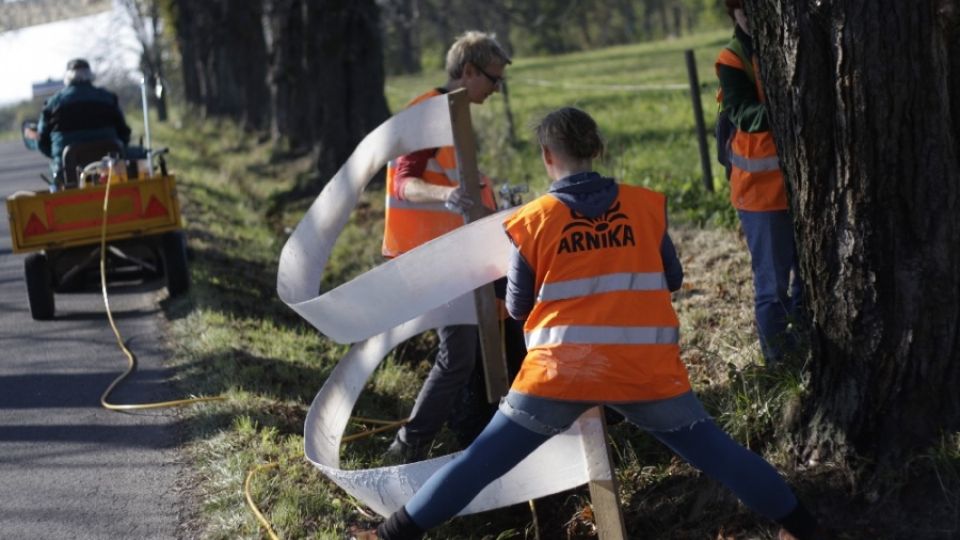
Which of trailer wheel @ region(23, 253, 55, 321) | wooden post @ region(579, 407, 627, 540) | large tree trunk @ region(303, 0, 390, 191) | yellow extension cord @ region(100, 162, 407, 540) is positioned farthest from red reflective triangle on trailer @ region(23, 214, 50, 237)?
wooden post @ region(579, 407, 627, 540)

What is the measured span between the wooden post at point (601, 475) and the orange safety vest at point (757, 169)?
152cm

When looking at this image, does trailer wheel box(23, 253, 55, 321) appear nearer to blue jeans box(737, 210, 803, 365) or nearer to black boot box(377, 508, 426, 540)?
blue jeans box(737, 210, 803, 365)

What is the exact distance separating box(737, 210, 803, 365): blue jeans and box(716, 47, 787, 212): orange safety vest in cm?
6

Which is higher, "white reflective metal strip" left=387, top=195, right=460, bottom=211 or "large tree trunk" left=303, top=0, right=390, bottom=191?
"large tree trunk" left=303, top=0, right=390, bottom=191

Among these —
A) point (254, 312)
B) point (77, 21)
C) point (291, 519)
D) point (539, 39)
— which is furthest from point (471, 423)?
point (539, 39)

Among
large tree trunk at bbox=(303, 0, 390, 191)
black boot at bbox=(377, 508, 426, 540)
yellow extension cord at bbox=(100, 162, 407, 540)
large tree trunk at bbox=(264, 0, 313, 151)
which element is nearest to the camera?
black boot at bbox=(377, 508, 426, 540)

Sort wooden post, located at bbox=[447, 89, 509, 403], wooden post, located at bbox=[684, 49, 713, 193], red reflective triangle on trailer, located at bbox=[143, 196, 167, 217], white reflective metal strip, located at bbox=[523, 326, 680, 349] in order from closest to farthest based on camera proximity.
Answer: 1. white reflective metal strip, located at bbox=[523, 326, 680, 349]
2. wooden post, located at bbox=[447, 89, 509, 403]
3. red reflective triangle on trailer, located at bbox=[143, 196, 167, 217]
4. wooden post, located at bbox=[684, 49, 713, 193]

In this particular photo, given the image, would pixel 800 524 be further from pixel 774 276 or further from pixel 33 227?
pixel 33 227

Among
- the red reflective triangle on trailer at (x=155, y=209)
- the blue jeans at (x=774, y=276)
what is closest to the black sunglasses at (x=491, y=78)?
the blue jeans at (x=774, y=276)

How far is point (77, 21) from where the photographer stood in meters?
65.3

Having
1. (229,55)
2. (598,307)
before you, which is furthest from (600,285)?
(229,55)

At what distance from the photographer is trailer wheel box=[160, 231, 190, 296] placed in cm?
1101

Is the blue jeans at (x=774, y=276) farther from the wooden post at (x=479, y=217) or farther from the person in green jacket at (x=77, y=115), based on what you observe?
the person in green jacket at (x=77, y=115)

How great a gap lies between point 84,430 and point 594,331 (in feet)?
13.1
